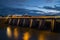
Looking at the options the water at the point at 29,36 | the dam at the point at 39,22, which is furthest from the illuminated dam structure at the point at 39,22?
the water at the point at 29,36

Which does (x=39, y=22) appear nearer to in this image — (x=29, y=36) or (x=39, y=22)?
(x=39, y=22)

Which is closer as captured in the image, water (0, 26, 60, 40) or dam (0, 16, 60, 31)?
water (0, 26, 60, 40)

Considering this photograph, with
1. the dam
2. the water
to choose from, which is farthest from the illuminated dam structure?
the water

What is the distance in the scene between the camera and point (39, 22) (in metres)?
16.4

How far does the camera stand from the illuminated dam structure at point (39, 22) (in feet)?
47.5

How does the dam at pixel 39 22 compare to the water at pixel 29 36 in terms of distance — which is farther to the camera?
the dam at pixel 39 22

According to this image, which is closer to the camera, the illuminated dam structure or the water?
the water

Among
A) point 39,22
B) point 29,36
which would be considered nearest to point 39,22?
point 39,22

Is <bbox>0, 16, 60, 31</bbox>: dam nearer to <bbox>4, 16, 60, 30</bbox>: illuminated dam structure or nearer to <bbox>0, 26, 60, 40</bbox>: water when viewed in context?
<bbox>4, 16, 60, 30</bbox>: illuminated dam structure

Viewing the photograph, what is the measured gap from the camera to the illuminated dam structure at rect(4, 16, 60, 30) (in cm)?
1447

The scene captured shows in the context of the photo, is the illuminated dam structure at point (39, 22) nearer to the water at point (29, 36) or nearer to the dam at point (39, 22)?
the dam at point (39, 22)

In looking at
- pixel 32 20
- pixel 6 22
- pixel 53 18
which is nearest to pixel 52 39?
pixel 53 18

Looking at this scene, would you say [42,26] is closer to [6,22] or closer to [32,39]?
[32,39]

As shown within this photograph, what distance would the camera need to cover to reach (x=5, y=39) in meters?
10.7
